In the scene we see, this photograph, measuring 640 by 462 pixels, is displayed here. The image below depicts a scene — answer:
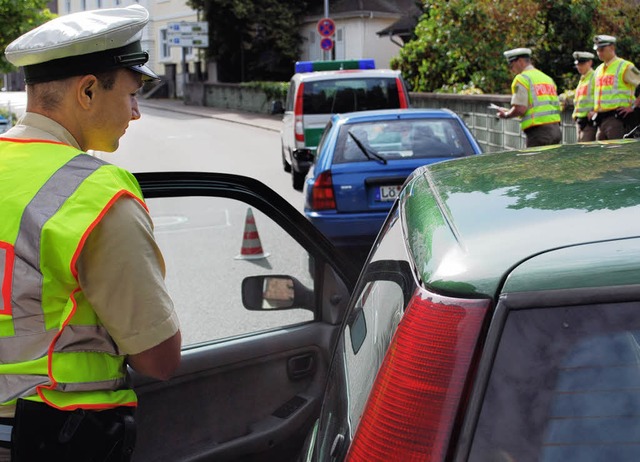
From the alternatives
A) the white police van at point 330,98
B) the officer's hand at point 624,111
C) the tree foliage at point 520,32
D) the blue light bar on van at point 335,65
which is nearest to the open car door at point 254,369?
the officer's hand at point 624,111

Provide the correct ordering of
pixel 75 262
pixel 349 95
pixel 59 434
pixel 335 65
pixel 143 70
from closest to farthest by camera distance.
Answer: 1. pixel 75 262
2. pixel 59 434
3. pixel 143 70
4. pixel 349 95
5. pixel 335 65

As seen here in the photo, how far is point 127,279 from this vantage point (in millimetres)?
1970

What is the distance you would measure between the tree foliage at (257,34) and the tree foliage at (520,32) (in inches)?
993

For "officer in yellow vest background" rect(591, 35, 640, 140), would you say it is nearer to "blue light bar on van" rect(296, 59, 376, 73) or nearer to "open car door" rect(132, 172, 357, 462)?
"blue light bar on van" rect(296, 59, 376, 73)

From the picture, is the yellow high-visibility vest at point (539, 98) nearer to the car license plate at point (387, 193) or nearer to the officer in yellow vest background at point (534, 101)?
the officer in yellow vest background at point (534, 101)

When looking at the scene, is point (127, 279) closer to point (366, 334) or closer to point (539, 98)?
point (366, 334)

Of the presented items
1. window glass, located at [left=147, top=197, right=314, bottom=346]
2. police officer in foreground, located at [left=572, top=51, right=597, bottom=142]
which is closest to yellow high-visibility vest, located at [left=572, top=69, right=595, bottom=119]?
police officer in foreground, located at [left=572, top=51, right=597, bottom=142]

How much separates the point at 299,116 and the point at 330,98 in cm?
57

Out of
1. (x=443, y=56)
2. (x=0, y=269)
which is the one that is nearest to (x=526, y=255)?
(x=0, y=269)

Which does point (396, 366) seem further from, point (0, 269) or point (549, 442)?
point (0, 269)

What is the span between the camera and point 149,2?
64812 millimetres

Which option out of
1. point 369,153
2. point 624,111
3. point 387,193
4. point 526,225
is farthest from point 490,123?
point 526,225

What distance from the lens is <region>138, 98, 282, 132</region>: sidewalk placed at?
33.8m

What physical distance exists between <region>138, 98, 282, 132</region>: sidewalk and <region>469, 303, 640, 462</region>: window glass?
2935 centimetres
